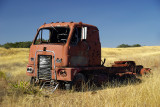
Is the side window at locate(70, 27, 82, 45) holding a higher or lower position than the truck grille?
higher

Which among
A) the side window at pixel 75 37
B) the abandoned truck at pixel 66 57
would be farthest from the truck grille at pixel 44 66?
the side window at pixel 75 37

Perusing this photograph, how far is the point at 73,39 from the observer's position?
8109 mm

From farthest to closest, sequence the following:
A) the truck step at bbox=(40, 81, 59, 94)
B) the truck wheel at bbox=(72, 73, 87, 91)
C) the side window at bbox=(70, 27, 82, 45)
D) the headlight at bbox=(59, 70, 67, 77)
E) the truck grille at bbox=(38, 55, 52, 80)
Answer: the side window at bbox=(70, 27, 82, 45) → the truck grille at bbox=(38, 55, 52, 80) → the truck wheel at bbox=(72, 73, 87, 91) → the truck step at bbox=(40, 81, 59, 94) → the headlight at bbox=(59, 70, 67, 77)

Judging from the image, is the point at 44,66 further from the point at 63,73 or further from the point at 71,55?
the point at 71,55

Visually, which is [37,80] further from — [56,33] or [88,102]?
[88,102]

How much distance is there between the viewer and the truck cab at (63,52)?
7.38 m

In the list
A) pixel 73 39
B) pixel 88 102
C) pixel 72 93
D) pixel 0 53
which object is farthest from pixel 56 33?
pixel 0 53

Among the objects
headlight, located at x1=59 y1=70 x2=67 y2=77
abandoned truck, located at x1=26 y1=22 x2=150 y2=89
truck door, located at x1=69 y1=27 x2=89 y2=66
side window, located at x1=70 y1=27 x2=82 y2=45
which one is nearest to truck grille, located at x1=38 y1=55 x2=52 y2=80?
abandoned truck, located at x1=26 y1=22 x2=150 y2=89

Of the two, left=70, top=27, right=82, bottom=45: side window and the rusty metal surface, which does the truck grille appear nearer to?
the rusty metal surface

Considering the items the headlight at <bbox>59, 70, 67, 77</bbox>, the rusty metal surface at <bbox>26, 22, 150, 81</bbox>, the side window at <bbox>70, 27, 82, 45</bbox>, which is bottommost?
the headlight at <bbox>59, 70, 67, 77</bbox>

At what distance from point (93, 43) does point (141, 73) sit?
4557 millimetres

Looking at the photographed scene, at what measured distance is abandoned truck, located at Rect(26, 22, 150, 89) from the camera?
7.39m

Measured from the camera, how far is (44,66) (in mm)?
7750

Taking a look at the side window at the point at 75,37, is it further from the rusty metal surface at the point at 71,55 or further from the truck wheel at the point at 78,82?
the truck wheel at the point at 78,82
